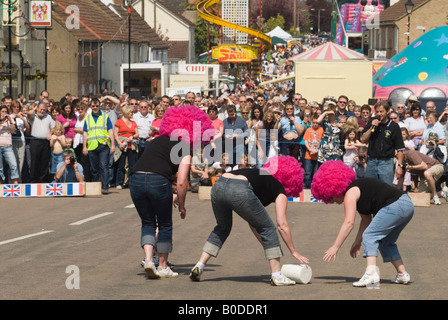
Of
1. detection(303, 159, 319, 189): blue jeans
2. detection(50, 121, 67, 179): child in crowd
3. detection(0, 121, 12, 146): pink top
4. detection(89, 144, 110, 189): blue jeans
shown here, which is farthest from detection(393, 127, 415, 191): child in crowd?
detection(0, 121, 12, 146): pink top

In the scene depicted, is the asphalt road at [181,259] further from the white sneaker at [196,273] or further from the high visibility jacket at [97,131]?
the high visibility jacket at [97,131]

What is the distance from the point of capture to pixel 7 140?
814 inches

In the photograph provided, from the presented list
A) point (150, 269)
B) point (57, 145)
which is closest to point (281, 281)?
point (150, 269)

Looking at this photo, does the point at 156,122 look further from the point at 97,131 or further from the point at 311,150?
the point at 311,150

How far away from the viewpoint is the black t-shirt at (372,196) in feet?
31.3

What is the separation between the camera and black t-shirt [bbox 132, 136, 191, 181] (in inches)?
399

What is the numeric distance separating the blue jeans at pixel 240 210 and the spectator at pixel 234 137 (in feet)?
35.2

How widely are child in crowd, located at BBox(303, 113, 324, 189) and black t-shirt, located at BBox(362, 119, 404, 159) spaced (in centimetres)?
465

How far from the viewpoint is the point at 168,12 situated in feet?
335

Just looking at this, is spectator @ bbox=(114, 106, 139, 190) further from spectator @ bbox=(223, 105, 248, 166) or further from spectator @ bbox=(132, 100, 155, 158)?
spectator @ bbox=(223, 105, 248, 166)

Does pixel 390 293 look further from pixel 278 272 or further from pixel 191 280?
pixel 191 280

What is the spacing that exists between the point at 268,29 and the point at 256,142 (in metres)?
135

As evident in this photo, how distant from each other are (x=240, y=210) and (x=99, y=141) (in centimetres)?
1119
